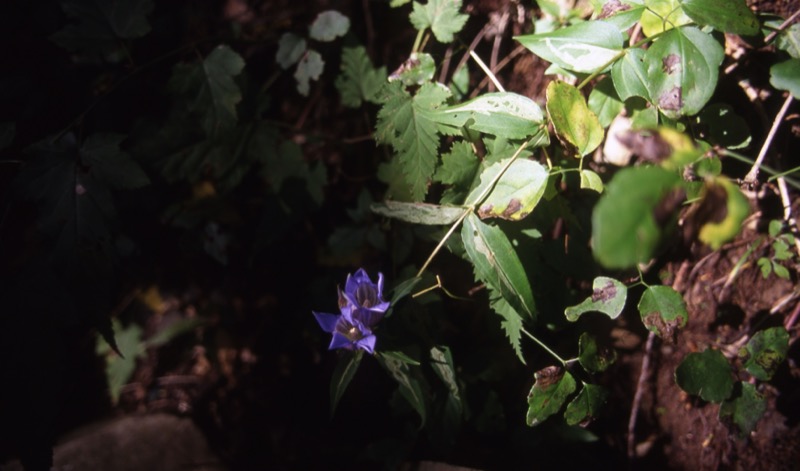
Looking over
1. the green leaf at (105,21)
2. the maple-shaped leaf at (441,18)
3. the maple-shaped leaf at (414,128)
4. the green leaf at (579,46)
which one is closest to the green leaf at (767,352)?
the green leaf at (579,46)

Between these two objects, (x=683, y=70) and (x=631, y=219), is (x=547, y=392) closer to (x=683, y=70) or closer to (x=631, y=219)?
(x=631, y=219)

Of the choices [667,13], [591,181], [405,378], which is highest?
[667,13]

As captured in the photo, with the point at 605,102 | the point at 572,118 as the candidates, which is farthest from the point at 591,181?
the point at 605,102

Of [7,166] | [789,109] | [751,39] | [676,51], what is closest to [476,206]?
[676,51]

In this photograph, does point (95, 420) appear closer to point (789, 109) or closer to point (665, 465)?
point (665, 465)

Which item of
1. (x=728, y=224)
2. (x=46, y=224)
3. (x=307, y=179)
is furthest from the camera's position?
(x=307, y=179)
